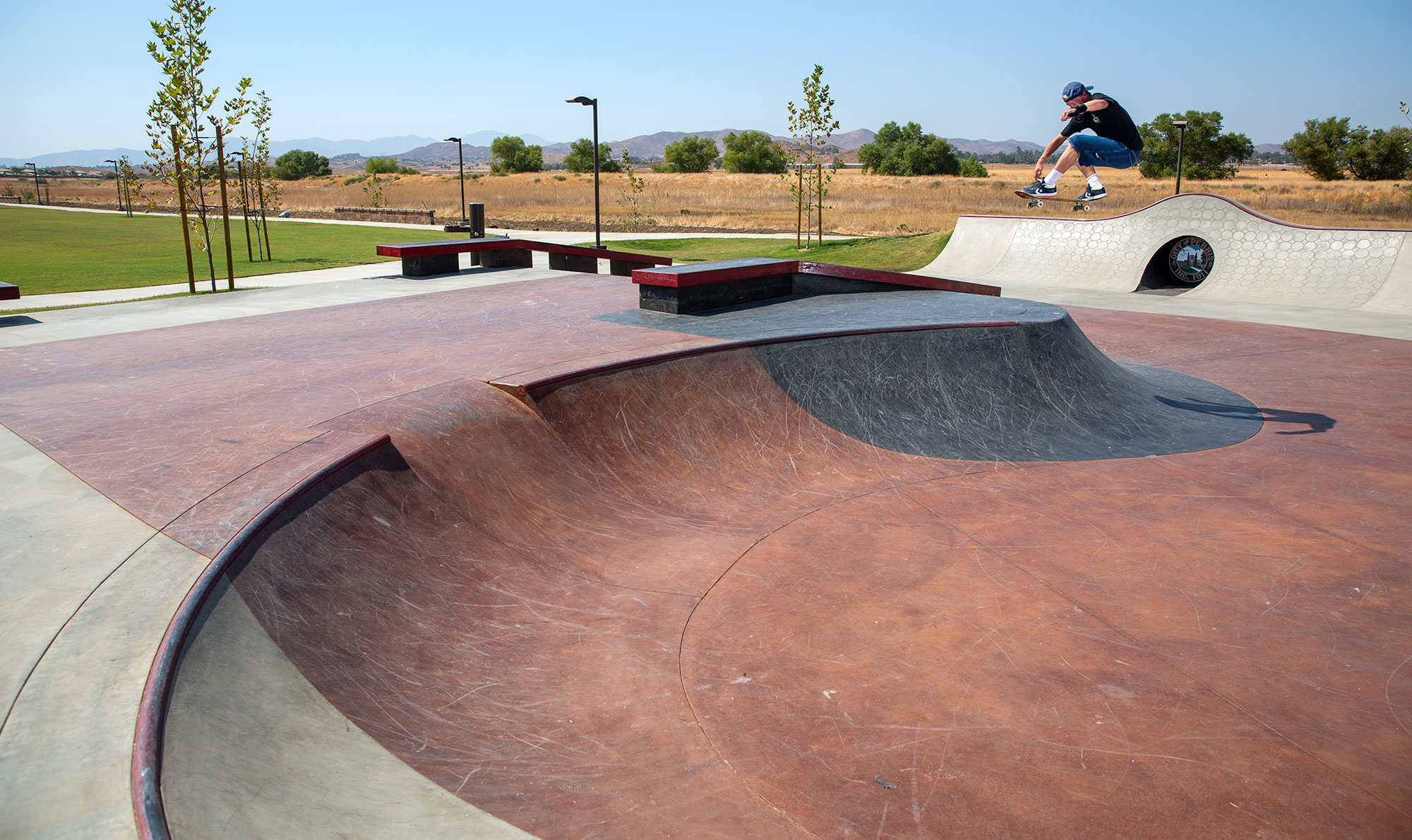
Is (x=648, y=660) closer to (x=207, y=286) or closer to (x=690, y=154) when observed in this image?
(x=207, y=286)

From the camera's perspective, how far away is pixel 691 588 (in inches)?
204

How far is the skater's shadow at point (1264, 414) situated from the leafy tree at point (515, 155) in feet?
359

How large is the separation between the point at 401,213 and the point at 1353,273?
41.7 meters

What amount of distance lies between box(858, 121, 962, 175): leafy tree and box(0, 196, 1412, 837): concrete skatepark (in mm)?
77970

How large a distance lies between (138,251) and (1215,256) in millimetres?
29821

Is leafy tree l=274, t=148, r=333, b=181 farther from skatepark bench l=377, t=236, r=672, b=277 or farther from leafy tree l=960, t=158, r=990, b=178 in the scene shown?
skatepark bench l=377, t=236, r=672, b=277

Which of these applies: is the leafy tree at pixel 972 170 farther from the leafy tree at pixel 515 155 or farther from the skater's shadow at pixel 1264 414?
the skater's shadow at pixel 1264 414

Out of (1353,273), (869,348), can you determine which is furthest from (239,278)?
(1353,273)

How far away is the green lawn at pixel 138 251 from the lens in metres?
18.3

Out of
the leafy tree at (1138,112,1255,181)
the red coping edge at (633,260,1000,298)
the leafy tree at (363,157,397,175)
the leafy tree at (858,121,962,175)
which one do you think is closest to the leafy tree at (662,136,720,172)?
the leafy tree at (858,121,962,175)

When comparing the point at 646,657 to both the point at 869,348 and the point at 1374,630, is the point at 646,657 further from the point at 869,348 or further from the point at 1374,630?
the point at 869,348

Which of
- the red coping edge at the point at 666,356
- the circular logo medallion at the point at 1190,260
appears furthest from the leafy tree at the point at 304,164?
the red coping edge at the point at 666,356

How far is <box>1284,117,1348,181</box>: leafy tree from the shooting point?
57188 mm

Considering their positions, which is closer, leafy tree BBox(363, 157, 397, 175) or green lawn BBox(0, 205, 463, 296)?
green lawn BBox(0, 205, 463, 296)
